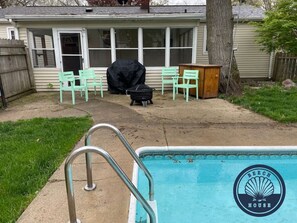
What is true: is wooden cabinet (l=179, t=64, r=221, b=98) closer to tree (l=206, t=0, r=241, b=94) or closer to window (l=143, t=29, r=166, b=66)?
tree (l=206, t=0, r=241, b=94)

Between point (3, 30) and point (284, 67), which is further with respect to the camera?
point (3, 30)

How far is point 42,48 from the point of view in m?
8.52

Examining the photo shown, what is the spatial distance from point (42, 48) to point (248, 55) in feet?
27.2

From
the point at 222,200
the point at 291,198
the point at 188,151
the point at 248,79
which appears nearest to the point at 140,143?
the point at 188,151

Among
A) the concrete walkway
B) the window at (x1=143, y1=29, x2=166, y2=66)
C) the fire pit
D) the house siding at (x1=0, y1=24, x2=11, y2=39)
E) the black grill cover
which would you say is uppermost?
the house siding at (x1=0, y1=24, x2=11, y2=39)

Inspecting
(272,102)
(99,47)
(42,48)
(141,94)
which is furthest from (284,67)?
(42,48)

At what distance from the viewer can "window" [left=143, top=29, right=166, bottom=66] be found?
8562mm

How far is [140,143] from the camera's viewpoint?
370 centimetres

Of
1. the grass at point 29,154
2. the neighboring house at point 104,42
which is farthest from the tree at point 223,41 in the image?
the grass at point 29,154

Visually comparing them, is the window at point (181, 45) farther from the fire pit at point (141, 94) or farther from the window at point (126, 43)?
the fire pit at point (141, 94)

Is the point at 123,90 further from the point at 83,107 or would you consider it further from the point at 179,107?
the point at 179,107

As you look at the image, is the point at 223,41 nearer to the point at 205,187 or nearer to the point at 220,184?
the point at 220,184

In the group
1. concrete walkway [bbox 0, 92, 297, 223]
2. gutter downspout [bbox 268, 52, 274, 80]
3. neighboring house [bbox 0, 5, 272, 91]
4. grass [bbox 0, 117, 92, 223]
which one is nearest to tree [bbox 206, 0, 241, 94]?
neighboring house [bbox 0, 5, 272, 91]

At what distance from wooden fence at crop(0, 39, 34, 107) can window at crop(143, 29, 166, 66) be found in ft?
13.2
